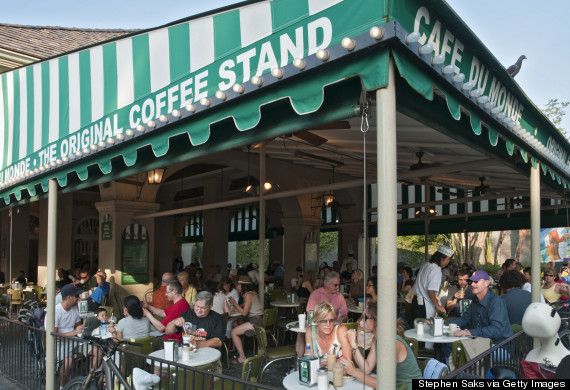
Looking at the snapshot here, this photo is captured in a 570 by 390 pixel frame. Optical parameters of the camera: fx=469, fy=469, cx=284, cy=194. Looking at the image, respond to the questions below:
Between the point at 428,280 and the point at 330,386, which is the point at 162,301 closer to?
the point at 428,280

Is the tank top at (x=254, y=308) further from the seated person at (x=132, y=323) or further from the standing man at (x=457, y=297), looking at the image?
the standing man at (x=457, y=297)

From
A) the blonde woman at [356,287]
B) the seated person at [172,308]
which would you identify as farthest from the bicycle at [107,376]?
the blonde woman at [356,287]

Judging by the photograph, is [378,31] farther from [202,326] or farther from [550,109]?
[550,109]

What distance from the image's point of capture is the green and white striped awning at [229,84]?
2.38m

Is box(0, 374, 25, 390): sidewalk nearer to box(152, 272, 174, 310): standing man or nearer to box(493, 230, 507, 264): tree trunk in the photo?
box(152, 272, 174, 310): standing man

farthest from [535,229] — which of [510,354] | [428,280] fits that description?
[428,280]

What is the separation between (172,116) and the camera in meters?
3.37

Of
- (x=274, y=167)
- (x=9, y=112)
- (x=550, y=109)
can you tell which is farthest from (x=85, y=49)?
(x=550, y=109)

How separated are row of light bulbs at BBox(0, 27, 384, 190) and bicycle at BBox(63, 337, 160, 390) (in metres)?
1.65

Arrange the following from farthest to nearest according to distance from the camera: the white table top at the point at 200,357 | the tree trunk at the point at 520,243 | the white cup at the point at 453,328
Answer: the tree trunk at the point at 520,243
the white cup at the point at 453,328
the white table top at the point at 200,357

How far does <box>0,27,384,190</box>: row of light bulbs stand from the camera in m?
2.25

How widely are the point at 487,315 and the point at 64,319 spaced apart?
477cm

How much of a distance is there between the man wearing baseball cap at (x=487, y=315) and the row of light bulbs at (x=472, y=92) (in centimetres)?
141

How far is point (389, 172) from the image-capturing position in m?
2.19
